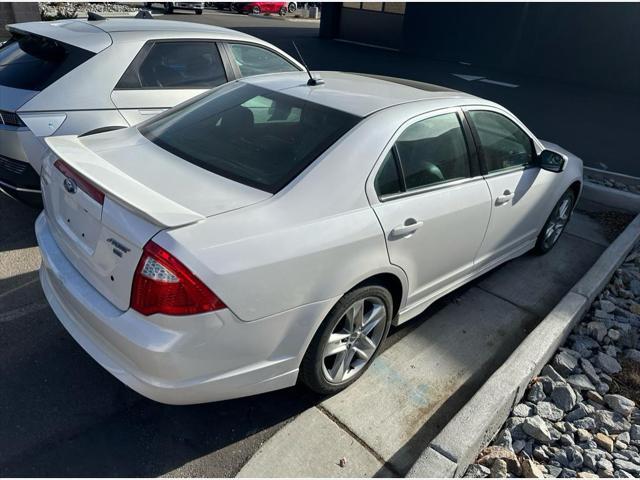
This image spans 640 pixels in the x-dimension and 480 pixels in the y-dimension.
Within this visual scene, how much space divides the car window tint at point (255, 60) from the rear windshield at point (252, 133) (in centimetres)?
188

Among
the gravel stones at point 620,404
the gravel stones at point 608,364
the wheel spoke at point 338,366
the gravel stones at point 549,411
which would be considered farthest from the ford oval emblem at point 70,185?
the gravel stones at point 608,364

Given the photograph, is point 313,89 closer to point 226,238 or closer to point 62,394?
point 226,238

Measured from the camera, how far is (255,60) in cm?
495

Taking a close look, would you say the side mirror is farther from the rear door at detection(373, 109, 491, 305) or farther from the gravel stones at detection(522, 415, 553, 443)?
the gravel stones at detection(522, 415, 553, 443)

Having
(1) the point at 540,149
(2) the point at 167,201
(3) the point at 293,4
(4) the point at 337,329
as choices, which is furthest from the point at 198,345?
(3) the point at 293,4

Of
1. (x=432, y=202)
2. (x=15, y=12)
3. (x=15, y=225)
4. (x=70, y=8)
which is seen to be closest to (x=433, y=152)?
(x=432, y=202)

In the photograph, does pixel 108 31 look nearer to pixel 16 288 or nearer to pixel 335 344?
pixel 16 288

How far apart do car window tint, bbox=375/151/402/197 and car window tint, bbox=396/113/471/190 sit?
79 mm

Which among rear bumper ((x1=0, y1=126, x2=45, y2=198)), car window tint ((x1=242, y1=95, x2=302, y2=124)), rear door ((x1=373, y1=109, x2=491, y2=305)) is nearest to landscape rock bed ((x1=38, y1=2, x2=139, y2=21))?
rear bumper ((x1=0, y1=126, x2=45, y2=198))

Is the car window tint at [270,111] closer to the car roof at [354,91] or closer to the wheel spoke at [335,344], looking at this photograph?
the car roof at [354,91]

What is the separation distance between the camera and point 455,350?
325 cm

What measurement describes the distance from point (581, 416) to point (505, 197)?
1510 mm

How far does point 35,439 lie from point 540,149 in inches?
158

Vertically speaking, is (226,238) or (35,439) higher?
(226,238)
